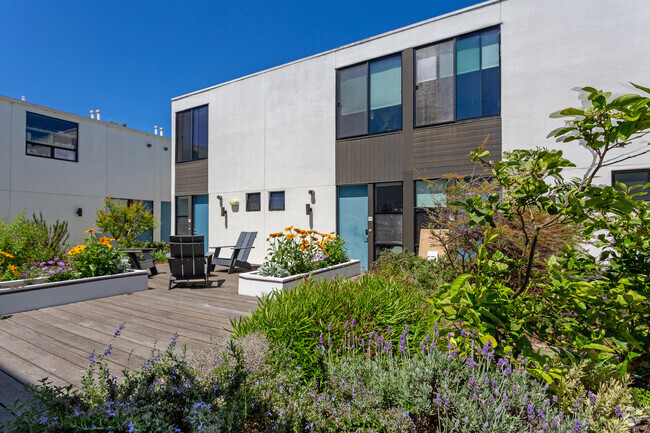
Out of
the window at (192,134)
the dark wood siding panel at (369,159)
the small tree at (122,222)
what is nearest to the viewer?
the dark wood siding panel at (369,159)

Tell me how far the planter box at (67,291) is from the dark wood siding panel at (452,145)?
638cm

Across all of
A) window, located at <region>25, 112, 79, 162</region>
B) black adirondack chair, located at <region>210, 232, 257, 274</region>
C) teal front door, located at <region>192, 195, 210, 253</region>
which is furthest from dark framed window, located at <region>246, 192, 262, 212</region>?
window, located at <region>25, 112, 79, 162</region>

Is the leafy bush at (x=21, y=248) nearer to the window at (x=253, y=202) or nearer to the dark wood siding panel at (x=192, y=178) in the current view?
the dark wood siding panel at (x=192, y=178)

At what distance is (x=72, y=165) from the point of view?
1286 centimetres

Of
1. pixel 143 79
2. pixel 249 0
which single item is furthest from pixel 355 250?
pixel 143 79

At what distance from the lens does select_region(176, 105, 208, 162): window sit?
1141 centimetres

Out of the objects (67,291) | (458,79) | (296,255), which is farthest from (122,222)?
(458,79)

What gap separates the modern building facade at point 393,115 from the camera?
19.9ft

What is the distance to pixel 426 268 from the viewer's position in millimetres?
4980

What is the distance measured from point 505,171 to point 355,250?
6.57m

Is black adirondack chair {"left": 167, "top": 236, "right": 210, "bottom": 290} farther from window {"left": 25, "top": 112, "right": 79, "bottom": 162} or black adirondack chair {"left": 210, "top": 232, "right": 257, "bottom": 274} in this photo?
window {"left": 25, "top": 112, "right": 79, "bottom": 162}

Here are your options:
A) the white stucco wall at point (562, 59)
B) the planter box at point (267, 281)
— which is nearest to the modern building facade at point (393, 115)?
the white stucco wall at point (562, 59)

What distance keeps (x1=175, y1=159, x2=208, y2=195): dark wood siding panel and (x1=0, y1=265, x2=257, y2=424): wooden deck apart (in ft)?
20.1

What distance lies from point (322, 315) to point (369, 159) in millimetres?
6073
